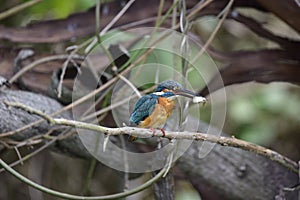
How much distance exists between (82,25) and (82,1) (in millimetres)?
214

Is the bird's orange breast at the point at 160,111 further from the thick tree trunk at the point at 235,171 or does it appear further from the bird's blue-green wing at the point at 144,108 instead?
the thick tree trunk at the point at 235,171

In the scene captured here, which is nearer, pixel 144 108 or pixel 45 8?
pixel 144 108

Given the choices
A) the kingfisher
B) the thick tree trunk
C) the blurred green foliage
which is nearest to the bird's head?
the kingfisher

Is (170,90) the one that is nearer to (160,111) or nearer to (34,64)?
(160,111)

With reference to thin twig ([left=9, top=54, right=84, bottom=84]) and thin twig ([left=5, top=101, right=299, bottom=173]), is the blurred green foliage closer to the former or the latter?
thin twig ([left=9, top=54, right=84, bottom=84])

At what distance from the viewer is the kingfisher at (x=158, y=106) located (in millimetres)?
522

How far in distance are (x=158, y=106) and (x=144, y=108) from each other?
2 centimetres

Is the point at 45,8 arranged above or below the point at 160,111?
above

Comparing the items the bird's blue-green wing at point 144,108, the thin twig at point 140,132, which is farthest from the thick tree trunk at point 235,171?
the bird's blue-green wing at point 144,108

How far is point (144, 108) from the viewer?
1.76 feet

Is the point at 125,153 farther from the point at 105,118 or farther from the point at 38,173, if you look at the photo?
the point at 38,173

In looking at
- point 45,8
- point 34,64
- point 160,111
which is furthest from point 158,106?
point 45,8

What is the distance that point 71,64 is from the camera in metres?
1.17

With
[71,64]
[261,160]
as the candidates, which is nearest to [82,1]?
[71,64]
